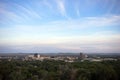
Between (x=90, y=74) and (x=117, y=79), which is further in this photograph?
(x=90, y=74)

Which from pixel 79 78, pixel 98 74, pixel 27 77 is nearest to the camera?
pixel 79 78

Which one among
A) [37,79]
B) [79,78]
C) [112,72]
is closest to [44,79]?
[37,79]

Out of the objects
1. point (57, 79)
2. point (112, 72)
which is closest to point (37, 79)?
point (57, 79)

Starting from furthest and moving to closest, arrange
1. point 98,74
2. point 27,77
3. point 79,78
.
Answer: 1. point 27,77
2. point 98,74
3. point 79,78

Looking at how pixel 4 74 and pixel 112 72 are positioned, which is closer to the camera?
pixel 112 72

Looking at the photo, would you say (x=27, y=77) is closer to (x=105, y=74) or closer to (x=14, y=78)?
(x=14, y=78)

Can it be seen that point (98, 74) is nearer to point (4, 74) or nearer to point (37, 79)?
point (37, 79)

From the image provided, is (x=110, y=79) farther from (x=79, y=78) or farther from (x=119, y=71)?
(x=79, y=78)
